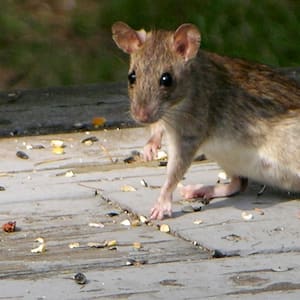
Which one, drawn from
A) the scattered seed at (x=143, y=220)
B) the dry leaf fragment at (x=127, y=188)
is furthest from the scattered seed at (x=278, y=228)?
the dry leaf fragment at (x=127, y=188)

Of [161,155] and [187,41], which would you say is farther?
[161,155]

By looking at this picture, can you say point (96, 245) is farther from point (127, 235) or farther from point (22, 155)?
point (22, 155)

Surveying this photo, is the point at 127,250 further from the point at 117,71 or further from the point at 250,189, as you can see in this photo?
the point at 117,71

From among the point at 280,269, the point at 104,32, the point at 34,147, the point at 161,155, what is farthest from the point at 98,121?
the point at 104,32

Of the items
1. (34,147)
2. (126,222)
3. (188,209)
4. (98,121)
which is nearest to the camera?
(126,222)

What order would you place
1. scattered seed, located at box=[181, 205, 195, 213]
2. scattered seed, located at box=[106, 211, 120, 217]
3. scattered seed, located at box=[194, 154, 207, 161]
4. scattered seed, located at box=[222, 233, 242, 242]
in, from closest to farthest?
scattered seed, located at box=[222, 233, 242, 242]
scattered seed, located at box=[106, 211, 120, 217]
scattered seed, located at box=[181, 205, 195, 213]
scattered seed, located at box=[194, 154, 207, 161]

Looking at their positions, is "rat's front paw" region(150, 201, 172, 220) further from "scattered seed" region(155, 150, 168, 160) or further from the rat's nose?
"scattered seed" region(155, 150, 168, 160)

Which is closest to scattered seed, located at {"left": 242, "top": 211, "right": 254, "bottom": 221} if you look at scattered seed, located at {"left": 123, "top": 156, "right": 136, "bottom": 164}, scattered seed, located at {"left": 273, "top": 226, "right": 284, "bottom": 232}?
scattered seed, located at {"left": 273, "top": 226, "right": 284, "bottom": 232}
